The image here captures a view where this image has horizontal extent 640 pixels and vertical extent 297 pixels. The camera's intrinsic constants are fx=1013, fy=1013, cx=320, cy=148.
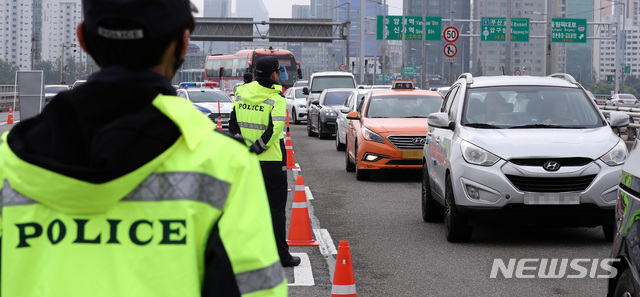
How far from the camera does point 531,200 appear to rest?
9.34 metres

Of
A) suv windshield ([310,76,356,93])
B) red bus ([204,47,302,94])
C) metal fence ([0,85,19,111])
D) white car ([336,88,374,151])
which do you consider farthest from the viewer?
metal fence ([0,85,19,111])

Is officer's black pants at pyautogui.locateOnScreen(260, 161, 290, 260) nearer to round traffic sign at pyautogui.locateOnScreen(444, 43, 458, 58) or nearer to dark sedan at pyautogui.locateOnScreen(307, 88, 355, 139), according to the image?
dark sedan at pyautogui.locateOnScreen(307, 88, 355, 139)

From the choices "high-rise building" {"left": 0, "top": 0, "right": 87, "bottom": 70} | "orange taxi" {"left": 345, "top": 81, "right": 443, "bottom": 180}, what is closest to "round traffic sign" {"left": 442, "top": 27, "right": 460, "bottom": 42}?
"orange taxi" {"left": 345, "top": 81, "right": 443, "bottom": 180}

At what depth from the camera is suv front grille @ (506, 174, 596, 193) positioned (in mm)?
9328

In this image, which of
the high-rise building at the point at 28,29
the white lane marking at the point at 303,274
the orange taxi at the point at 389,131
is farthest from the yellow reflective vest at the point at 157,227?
the high-rise building at the point at 28,29

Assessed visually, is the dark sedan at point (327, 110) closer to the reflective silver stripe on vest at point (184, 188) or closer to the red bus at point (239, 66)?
the red bus at point (239, 66)

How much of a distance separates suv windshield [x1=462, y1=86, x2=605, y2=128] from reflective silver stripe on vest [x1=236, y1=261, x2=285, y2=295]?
8340 mm

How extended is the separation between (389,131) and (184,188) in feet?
48.5

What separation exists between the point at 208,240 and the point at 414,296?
17.1ft

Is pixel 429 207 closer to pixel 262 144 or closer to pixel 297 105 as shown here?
pixel 262 144

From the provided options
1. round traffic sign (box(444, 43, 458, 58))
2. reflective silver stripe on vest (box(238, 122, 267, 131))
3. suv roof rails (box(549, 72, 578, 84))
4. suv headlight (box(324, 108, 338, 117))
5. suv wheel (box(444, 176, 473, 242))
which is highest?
round traffic sign (box(444, 43, 458, 58))

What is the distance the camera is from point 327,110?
97.0 ft

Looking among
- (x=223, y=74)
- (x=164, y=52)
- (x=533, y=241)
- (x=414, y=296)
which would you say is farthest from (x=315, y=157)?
(x=223, y=74)
